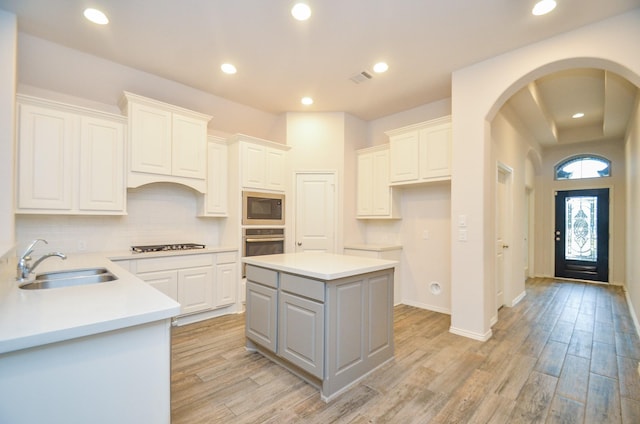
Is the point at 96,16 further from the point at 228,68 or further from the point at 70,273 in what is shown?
the point at 70,273

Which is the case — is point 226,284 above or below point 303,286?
below

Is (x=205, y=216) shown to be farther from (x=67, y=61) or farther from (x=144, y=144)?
(x=67, y=61)

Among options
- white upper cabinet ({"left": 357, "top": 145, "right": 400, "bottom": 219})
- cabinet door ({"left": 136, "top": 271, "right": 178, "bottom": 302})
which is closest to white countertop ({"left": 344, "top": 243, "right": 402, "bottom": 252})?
white upper cabinet ({"left": 357, "top": 145, "right": 400, "bottom": 219})

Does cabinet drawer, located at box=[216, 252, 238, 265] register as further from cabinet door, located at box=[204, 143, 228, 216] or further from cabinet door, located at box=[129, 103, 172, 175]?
cabinet door, located at box=[129, 103, 172, 175]

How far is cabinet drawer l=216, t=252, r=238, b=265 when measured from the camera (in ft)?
12.6

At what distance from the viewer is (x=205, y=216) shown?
13.3 ft

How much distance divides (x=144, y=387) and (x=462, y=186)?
10.9ft

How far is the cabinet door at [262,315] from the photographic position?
2535mm

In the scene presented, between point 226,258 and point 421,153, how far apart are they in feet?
9.82

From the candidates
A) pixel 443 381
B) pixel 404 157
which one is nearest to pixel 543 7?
pixel 404 157

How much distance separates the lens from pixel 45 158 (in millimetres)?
2838

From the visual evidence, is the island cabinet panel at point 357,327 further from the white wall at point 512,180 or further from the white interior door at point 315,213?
the white interior door at point 315,213

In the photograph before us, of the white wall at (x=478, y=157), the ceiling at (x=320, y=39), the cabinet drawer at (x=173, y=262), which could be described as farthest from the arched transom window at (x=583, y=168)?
the cabinet drawer at (x=173, y=262)

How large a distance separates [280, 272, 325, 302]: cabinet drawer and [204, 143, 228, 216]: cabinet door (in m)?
2.06
